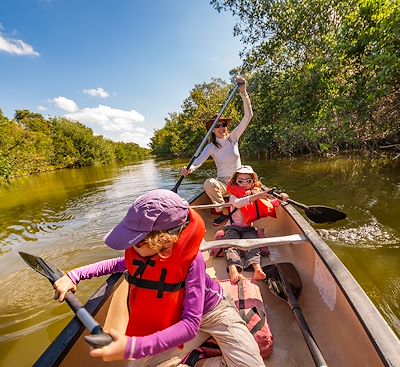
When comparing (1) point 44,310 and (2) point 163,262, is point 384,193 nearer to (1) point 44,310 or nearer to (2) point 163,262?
(2) point 163,262

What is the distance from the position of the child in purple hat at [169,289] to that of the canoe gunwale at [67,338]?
18 centimetres

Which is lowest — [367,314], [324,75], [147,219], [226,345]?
[226,345]

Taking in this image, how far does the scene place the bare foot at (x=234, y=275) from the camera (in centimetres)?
226

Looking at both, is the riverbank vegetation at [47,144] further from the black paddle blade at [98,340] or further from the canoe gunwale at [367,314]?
the canoe gunwale at [367,314]

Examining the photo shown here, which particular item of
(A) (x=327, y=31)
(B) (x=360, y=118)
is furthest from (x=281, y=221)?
(A) (x=327, y=31)

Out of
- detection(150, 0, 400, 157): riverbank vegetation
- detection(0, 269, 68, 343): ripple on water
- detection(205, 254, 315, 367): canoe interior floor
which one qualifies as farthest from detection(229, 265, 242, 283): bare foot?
detection(150, 0, 400, 157): riverbank vegetation

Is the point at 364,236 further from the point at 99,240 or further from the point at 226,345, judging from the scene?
the point at 99,240

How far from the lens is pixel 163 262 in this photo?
4.03 ft

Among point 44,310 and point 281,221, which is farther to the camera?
point 281,221

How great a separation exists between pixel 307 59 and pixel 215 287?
47.1 feet

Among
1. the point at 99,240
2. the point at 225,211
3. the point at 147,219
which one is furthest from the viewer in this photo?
the point at 99,240

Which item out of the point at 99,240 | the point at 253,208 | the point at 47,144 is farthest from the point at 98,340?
the point at 47,144

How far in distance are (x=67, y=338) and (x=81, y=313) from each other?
25 cm

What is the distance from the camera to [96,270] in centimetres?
164
